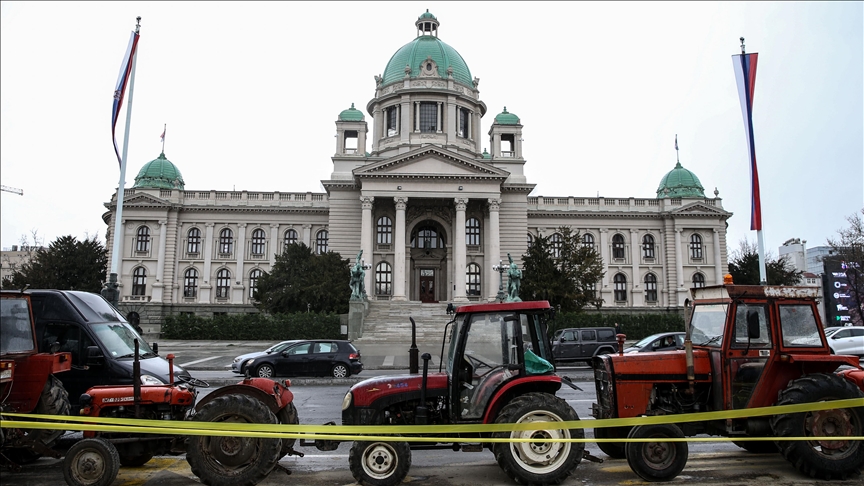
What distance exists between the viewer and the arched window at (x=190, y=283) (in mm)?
55906

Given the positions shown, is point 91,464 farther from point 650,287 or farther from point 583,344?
point 650,287

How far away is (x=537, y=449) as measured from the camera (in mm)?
6809

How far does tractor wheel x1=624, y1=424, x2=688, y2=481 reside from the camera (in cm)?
693

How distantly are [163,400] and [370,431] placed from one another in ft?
8.92

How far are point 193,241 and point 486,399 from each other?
55026mm

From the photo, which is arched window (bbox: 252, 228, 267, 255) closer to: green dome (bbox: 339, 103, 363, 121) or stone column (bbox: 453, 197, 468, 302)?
green dome (bbox: 339, 103, 363, 121)

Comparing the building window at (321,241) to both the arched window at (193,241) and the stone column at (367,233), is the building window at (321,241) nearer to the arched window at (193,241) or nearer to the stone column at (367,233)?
the arched window at (193,241)

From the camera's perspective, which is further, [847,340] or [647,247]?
[647,247]

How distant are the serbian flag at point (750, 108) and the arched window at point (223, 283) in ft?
155

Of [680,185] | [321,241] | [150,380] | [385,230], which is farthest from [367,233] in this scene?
Result: [150,380]

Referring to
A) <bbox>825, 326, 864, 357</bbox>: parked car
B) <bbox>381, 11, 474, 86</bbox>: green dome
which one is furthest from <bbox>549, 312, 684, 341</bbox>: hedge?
<bbox>381, 11, 474, 86</bbox>: green dome

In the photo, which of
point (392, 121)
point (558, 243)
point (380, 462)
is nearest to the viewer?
point (380, 462)

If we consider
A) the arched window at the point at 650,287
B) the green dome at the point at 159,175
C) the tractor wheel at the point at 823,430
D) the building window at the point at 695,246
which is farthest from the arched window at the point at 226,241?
the tractor wheel at the point at 823,430

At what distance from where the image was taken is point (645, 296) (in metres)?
58.2
